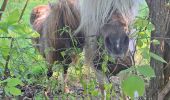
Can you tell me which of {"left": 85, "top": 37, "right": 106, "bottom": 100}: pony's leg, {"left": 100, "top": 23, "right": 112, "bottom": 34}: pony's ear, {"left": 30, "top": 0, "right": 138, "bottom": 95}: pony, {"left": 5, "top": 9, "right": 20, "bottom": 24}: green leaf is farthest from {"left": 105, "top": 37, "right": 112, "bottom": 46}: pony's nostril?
{"left": 5, "top": 9, "right": 20, "bottom": 24}: green leaf

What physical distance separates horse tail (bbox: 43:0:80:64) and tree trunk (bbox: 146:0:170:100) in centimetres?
93

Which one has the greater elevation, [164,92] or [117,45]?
[117,45]

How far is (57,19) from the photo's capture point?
2902mm

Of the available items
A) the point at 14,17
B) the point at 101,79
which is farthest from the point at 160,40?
the point at 14,17

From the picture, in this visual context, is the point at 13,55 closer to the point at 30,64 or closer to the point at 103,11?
the point at 30,64

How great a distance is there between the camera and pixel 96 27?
2.38 metres

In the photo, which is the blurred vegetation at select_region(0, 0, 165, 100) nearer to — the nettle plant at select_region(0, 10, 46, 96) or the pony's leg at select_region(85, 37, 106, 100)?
the nettle plant at select_region(0, 10, 46, 96)

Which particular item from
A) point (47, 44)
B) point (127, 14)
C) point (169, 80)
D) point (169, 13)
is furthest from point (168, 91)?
point (47, 44)

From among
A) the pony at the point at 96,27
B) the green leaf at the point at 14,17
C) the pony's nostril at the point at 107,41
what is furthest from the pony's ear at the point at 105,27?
the green leaf at the point at 14,17

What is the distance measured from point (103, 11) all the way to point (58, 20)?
611 mm

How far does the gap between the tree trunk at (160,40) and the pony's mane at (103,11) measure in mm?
394

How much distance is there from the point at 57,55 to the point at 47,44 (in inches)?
5.9

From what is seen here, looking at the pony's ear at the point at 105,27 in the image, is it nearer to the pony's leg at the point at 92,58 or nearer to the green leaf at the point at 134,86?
the pony's leg at the point at 92,58

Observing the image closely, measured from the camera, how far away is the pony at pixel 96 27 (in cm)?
200
